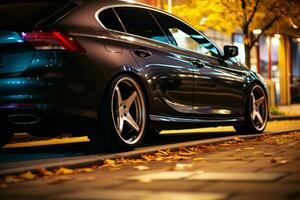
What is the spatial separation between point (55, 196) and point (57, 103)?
2.10 metres

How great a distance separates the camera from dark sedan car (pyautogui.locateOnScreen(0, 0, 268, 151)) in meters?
6.34

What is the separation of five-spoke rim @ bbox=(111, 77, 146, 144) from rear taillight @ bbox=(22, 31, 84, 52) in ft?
2.52

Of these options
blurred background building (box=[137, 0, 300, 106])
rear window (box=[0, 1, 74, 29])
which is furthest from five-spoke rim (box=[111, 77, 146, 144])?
blurred background building (box=[137, 0, 300, 106])

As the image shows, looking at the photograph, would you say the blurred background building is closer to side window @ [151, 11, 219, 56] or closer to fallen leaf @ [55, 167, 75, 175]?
side window @ [151, 11, 219, 56]

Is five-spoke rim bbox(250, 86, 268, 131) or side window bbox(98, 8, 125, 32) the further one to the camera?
five-spoke rim bbox(250, 86, 268, 131)

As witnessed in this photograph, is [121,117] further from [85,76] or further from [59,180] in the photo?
[59,180]

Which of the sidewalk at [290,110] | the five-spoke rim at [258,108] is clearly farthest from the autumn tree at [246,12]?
the five-spoke rim at [258,108]

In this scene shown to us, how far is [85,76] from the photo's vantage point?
21.3 feet

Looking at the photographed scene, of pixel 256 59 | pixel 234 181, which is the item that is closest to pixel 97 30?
pixel 234 181

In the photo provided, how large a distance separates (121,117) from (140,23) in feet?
4.51

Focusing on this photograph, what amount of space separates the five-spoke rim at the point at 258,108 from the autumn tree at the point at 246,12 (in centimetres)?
722

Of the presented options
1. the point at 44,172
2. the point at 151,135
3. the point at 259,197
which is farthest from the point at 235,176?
the point at 151,135

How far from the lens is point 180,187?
4.61 metres

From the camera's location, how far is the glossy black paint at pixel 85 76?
249 inches
